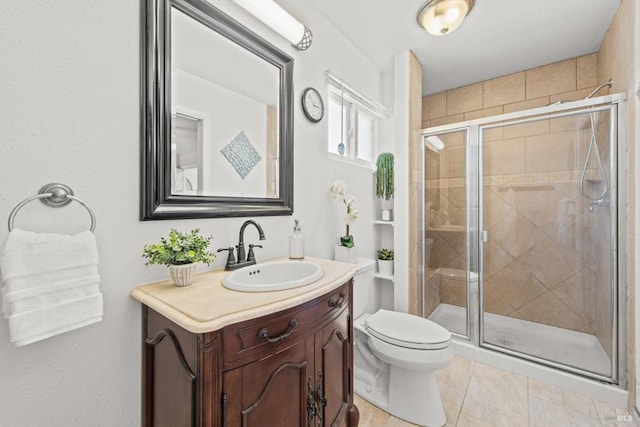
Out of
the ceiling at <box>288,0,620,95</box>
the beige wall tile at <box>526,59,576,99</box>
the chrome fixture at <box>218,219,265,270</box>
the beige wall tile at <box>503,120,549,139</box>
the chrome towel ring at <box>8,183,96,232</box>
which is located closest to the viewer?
the chrome towel ring at <box>8,183,96,232</box>

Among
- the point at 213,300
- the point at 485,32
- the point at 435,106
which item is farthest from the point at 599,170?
the point at 213,300

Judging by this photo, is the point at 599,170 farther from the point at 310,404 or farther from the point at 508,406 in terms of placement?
the point at 310,404

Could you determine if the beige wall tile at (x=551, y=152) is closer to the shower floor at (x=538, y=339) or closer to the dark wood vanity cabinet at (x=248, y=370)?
the shower floor at (x=538, y=339)

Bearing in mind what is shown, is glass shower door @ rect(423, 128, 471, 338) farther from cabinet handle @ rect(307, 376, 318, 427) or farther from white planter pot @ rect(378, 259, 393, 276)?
cabinet handle @ rect(307, 376, 318, 427)

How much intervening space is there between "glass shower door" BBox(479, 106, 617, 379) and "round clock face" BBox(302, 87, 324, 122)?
Answer: 1.47 m

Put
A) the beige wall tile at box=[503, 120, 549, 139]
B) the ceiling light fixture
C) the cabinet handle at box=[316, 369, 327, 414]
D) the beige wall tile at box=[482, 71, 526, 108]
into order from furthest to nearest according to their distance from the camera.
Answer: the beige wall tile at box=[482, 71, 526, 108], the beige wall tile at box=[503, 120, 549, 139], the ceiling light fixture, the cabinet handle at box=[316, 369, 327, 414]

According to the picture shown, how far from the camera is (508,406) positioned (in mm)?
1580

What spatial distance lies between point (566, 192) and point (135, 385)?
2891 millimetres

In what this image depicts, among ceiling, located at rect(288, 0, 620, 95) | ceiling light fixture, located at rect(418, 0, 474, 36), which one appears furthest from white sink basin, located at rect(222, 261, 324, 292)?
ceiling light fixture, located at rect(418, 0, 474, 36)

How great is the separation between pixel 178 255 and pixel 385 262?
1780 millimetres

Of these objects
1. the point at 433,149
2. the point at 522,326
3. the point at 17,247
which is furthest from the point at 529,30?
the point at 17,247

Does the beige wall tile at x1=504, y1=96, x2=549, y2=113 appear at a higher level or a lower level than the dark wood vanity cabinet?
higher

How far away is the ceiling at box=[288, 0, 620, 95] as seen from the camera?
1701 millimetres

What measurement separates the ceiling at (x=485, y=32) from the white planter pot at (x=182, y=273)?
1549 millimetres
